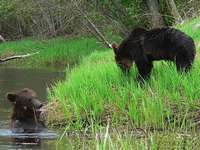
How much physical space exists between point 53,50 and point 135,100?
86.9 ft

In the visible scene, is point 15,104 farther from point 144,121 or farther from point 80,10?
point 80,10

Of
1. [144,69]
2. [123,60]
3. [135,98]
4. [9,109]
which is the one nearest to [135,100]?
[135,98]

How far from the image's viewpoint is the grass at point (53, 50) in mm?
33388

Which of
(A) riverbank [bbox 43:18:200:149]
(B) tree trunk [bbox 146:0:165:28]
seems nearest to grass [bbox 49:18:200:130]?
(A) riverbank [bbox 43:18:200:149]

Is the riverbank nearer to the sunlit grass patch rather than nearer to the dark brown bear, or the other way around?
the sunlit grass patch

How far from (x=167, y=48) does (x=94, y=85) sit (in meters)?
1.41

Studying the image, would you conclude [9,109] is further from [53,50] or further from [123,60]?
[53,50]

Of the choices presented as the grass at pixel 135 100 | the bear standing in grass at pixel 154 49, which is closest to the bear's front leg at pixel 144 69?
the bear standing in grass at pixel 154 49

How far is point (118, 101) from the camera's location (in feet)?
32.0

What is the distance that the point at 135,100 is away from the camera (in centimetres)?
948

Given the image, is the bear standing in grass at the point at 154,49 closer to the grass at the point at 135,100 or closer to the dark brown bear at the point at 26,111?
the grass at the point at 135,100

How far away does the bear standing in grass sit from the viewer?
9969 millimetres

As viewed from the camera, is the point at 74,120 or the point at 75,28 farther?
the point at 75,28

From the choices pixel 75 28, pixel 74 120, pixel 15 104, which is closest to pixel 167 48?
pixel 74 120
